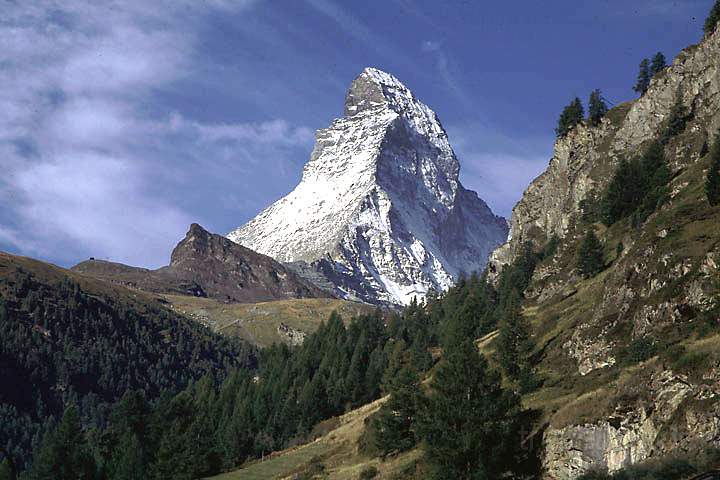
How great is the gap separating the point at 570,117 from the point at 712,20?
33.9 m

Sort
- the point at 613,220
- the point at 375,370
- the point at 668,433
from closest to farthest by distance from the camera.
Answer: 1. the point at 668,433
2. the point at 613,220
3. the point at 375,370

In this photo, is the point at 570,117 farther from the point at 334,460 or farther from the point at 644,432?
the point at 644,432

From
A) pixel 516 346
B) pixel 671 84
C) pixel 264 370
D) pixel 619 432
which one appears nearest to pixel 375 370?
pixel 264 370

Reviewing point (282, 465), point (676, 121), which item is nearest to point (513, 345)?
point (282, 465)

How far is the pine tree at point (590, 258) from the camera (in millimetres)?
85812

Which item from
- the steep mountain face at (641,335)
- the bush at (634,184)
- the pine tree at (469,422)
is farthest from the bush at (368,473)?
the bush at (634,184)

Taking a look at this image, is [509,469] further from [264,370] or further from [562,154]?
[264,370]

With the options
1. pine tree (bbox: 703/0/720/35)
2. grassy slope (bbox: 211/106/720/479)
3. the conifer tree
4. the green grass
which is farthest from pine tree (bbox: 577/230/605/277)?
the conifer tree

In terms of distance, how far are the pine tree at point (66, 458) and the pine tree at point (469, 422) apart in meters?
72.0

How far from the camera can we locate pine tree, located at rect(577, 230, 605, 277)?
8581cm

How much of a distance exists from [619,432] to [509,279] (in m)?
90.3

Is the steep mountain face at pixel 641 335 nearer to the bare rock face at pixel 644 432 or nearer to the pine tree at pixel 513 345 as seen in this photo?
the bare rock face at pixel 644 432

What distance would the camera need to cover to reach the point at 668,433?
34.3m

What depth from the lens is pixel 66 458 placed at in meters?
100
